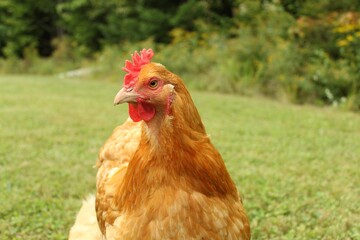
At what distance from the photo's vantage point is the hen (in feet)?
6.44

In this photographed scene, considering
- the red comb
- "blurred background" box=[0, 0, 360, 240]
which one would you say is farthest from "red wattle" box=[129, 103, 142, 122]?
"blurred background" box=[0, 0, 360, 240]

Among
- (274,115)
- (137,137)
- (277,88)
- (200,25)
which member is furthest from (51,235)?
(200,25)

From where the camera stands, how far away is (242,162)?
5246mm

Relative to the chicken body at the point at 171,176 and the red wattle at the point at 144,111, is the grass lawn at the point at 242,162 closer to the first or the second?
the chicken body at the point at 171,176

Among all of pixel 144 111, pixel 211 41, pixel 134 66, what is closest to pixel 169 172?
Result: pixel 144 111

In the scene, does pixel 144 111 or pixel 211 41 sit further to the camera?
pixel 211 41

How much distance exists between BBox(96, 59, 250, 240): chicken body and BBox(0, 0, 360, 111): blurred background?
688 cm

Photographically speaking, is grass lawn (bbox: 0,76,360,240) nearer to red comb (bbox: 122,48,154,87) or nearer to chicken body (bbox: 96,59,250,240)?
chicken body (bbox: 96,59,250,240)

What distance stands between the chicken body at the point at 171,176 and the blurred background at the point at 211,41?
6875 millimetres

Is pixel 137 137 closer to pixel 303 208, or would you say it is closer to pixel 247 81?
pixel 303 208

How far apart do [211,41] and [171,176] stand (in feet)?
37.7

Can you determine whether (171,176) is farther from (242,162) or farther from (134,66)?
(242,162)

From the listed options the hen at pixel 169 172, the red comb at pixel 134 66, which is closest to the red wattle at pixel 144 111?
the hen at pixel 169 172

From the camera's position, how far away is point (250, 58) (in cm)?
1088
